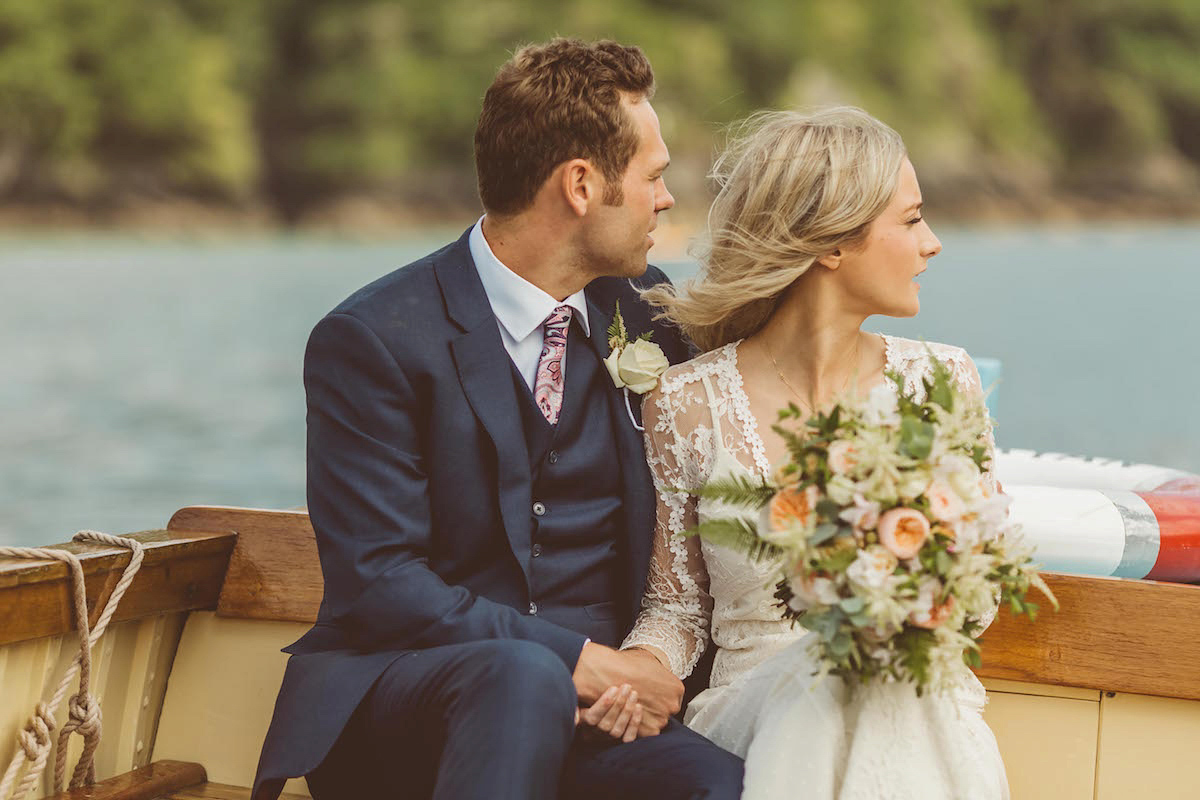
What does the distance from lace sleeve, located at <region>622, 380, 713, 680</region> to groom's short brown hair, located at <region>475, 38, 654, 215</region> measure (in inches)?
16.9

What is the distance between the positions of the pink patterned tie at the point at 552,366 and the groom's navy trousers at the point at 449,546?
0.03 meters

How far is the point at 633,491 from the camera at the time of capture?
9.51ft

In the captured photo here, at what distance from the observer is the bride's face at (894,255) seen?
2.85 m

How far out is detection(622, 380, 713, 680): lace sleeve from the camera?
2920 mm

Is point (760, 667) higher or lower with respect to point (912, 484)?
lower

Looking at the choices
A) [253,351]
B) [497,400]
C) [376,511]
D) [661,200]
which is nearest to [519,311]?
[497,400]

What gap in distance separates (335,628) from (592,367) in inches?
26.6

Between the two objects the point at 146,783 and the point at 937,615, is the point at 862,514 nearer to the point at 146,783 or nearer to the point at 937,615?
the point at 937,615

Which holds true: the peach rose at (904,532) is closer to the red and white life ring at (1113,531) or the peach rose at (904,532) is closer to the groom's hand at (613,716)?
the groom's hand at (613,716)

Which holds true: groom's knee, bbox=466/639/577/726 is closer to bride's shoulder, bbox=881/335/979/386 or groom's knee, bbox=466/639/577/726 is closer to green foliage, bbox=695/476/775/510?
green foliage, bbox=695/476/775/510

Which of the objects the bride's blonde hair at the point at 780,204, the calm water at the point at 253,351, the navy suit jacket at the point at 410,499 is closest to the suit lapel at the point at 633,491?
the navy suit jacket at the point at 410,499

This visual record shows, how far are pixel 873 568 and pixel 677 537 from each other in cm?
76

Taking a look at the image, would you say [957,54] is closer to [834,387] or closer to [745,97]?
[745,97]

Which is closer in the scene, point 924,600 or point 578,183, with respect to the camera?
point 924,600
